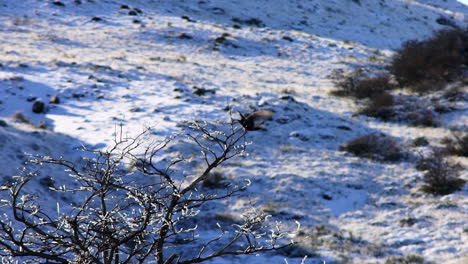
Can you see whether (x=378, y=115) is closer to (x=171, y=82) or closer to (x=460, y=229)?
(x=460, y=229)

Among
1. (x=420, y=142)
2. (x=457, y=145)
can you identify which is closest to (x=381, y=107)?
(x=420, y=142)

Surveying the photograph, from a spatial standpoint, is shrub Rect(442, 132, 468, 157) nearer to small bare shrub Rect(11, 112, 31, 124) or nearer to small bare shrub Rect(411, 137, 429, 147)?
small bare shrub Rect(411, 137, 429, 147)

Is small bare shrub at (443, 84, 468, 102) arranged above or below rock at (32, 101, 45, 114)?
above

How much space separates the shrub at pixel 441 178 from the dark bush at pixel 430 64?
242 inches

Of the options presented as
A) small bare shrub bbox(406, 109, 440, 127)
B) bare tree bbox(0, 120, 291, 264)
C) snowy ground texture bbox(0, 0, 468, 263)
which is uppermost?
bare tree bbox(0, 120, 291, 264)

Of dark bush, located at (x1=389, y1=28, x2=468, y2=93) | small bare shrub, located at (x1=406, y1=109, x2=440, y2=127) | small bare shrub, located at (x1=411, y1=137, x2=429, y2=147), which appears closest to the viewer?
small bare shrub, located at (x1=411, y1=137, x2=429, y2=147)

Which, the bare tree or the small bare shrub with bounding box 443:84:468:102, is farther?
the small bare shrub with bounding box 443:84:468:102

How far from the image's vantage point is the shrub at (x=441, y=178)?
26.3ft

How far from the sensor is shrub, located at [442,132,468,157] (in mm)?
9531

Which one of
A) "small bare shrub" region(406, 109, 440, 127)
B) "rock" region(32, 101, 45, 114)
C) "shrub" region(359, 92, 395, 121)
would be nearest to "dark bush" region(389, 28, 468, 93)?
"shrub" region(359, 92, 395, 121)

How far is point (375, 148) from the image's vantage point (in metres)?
10.1

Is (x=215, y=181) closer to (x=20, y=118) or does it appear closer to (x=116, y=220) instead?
(x=20, y=118)

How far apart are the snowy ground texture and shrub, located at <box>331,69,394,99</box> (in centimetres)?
75

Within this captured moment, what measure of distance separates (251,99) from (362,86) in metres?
4.39
